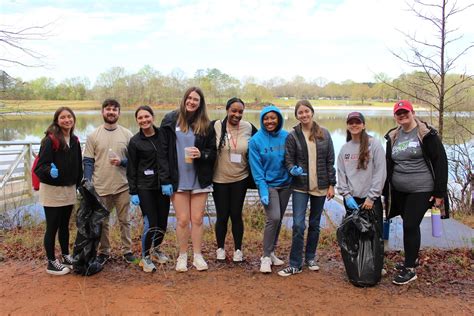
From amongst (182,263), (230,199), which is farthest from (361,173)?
(182,263)

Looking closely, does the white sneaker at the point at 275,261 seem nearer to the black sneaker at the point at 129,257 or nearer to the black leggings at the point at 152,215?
the black leggings at the point at 152,215

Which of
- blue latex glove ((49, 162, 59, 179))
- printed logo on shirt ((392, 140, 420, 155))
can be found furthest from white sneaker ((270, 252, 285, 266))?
blue latex glove ((49, 162, 59, 179))

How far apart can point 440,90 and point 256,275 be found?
546cm

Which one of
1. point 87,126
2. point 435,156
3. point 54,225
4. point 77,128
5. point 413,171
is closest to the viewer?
point 435,156

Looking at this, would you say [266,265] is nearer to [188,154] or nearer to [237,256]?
[237,256]

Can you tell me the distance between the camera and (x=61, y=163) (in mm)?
3660

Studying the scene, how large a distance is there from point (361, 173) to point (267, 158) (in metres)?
0.86

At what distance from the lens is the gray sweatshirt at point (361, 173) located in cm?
347

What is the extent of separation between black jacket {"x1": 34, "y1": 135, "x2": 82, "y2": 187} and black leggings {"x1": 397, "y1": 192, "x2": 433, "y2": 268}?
3071mm

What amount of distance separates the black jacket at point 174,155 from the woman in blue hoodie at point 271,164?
0.39 m

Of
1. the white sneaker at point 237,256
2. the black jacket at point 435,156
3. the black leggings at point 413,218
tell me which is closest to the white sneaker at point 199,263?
the white sneaker at point 237,256

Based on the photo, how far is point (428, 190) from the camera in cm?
339

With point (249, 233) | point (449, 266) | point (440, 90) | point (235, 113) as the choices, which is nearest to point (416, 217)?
point (449, 266)

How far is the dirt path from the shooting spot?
10.3ft
